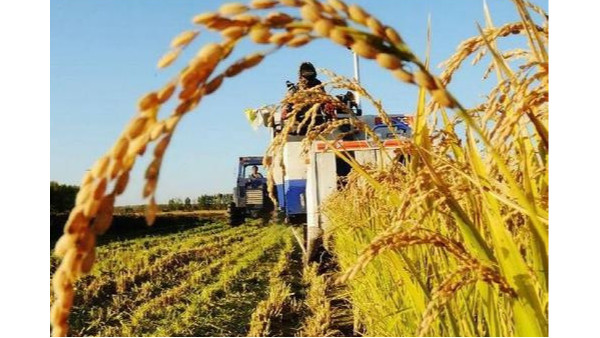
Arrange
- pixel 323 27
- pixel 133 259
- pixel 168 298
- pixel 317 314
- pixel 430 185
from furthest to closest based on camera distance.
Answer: pixel 133 259, pixel 168 298, pixel 317 314, pixel 430 185, pixel 323 27

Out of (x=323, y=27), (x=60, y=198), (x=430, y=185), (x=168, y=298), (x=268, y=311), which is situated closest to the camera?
(x=323, y=27)

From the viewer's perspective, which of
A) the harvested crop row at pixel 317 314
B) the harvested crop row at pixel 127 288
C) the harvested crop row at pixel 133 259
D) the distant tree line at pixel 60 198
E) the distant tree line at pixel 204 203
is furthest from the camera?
the distant tree line at pixel 204 203

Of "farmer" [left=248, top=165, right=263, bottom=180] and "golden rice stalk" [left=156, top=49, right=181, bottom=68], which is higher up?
"farmer" [left=248, top=165, right=263, bottom=180]

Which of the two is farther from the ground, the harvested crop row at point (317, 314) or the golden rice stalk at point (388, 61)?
the golden rice stalk at point (388, 61)

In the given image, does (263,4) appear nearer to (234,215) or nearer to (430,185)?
(430,185)

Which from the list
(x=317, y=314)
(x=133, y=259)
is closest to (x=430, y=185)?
(x=317, y=314)

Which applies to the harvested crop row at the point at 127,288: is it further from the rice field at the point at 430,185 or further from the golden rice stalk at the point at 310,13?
the golden rice stalk at the point at 310,13

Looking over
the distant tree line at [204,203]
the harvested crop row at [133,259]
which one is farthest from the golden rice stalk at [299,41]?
the distant tree line at [204,203]

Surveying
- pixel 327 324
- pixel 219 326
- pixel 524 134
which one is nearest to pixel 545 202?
pixel 524 134

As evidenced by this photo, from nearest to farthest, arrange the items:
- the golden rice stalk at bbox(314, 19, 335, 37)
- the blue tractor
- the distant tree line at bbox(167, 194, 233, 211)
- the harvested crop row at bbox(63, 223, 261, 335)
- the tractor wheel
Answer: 1. the golden rice stalk at bbox(314, 19, 335, 37)
2. the harvested crop row at bbox(63, 223, 261, 335)
3. the blue tractor
4. the tractor wheel
5. the distant tree line at bbox(167, 194, 233, 211)

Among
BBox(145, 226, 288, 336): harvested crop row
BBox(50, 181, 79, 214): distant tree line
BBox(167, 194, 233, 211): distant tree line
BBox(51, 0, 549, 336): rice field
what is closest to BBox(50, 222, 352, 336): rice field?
BBox(145, 226, 288, 336): harvested crop row

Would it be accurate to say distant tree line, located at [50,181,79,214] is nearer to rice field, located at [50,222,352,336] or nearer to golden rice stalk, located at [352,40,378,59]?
rice field, located at [50,222,352,336]

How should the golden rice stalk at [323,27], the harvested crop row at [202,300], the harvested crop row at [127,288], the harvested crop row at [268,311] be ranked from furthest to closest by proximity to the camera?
the harvested crop row at [127,288] < the harvested crop row at [202,300] < the harvested crop row at [268,311] < the golden rice stalk at [323,27]
